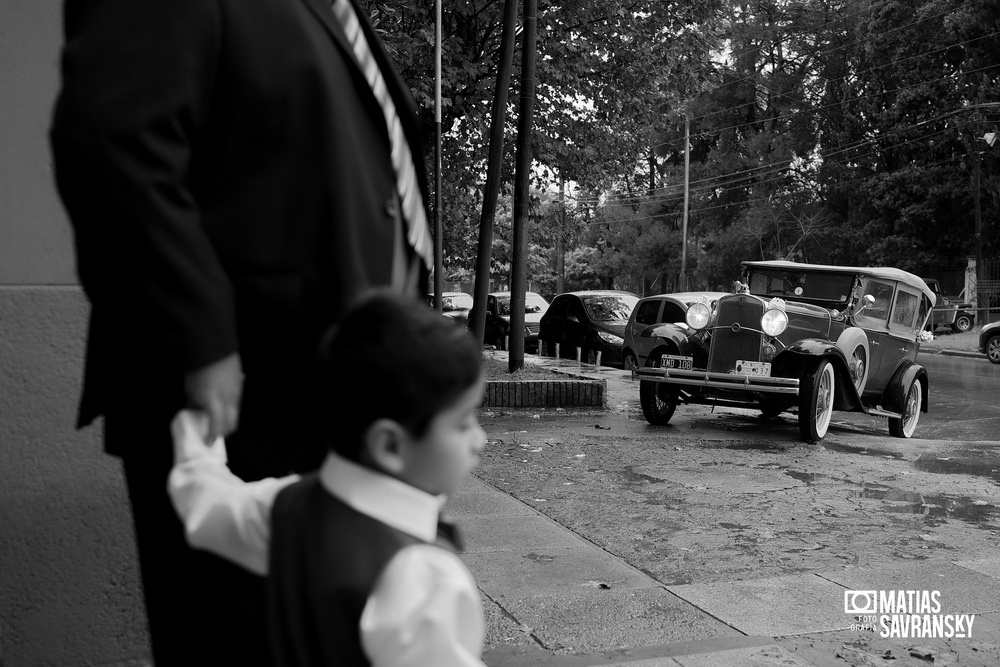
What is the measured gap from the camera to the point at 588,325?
20.5 m

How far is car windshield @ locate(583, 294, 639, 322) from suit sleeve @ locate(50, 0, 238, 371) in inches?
750

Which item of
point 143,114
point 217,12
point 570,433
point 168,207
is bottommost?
point 570,433

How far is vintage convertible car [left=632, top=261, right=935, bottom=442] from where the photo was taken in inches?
396

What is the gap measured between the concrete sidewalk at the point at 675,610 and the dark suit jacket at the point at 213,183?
2.11 meters

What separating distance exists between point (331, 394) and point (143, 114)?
59 cm

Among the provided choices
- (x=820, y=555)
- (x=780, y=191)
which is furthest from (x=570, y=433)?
(x=780, y=191)

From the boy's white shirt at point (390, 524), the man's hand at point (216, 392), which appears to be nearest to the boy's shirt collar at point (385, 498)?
the boy's white shirt at point (390, 524)

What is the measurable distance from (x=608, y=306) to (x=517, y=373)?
8.02m

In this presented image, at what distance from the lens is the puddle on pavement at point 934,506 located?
247 inches

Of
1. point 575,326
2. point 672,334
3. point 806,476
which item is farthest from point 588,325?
point 806,476

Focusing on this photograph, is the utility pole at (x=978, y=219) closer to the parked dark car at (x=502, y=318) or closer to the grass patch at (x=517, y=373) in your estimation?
the parked dark car at (x=502, y=318)

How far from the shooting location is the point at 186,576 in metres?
1.79

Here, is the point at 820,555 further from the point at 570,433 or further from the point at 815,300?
the point at 815,300

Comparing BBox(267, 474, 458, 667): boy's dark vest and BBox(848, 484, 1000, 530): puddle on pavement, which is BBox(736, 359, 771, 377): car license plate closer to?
BBox(848, 484, 1000, 530): puddle on pavement
